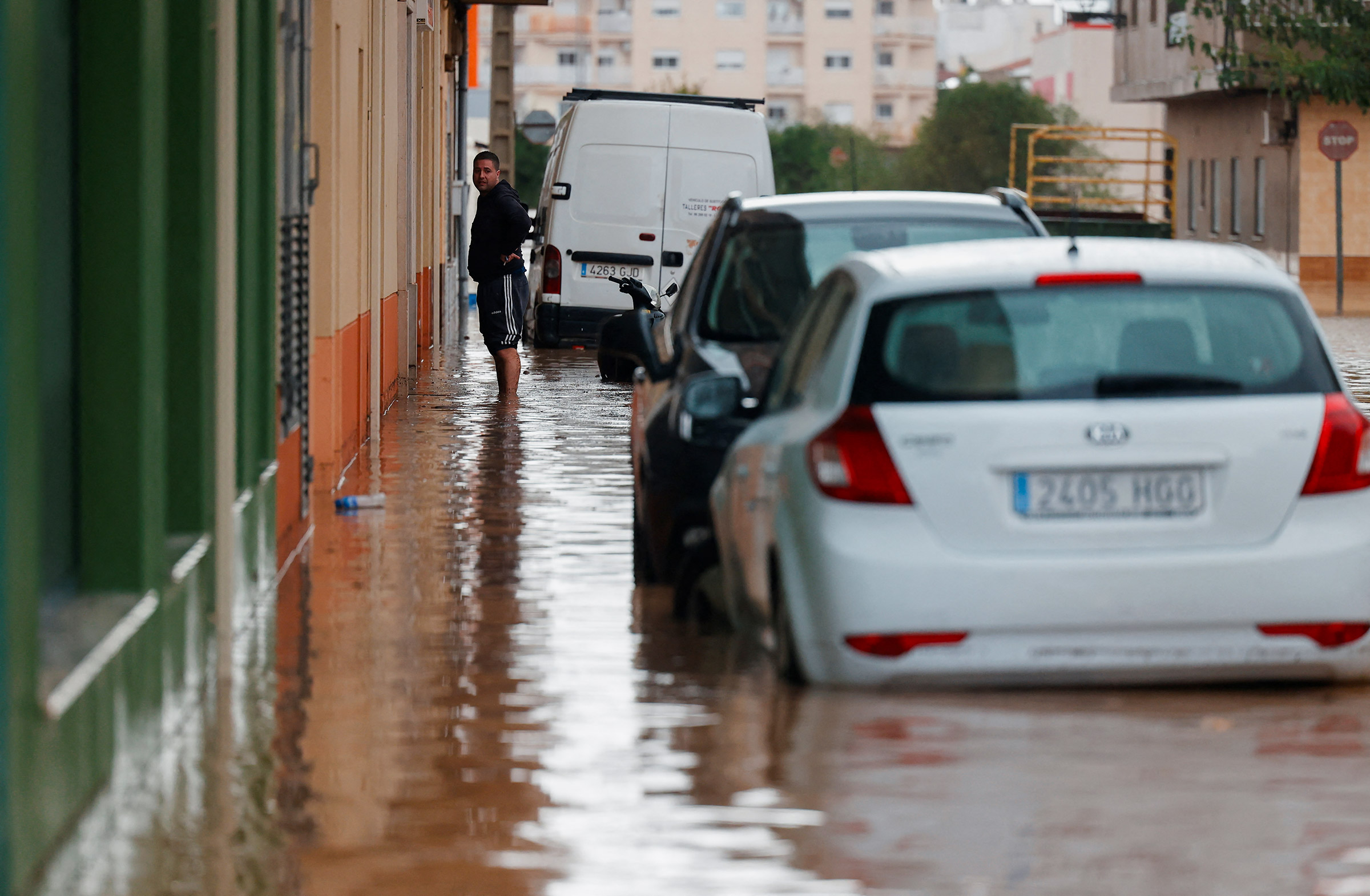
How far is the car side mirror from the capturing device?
32.1 ft

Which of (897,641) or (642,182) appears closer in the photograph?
(897,641)

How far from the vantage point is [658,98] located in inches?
968

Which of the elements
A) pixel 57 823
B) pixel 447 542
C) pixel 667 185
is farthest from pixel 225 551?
pixel 667 185

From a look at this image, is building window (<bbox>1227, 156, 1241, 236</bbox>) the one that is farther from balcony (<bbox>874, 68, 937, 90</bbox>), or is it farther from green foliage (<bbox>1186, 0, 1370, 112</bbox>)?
balcony (<bbox>874, 68, 937, 90</bbox>)

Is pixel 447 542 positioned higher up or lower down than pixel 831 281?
lower down

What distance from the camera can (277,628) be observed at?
8641 millimetres

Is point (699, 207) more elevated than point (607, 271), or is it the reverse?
point (699, 207)

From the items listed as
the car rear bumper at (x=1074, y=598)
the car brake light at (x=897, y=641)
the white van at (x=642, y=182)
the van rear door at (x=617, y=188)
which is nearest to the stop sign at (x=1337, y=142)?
the white van at (x=642, y=182)

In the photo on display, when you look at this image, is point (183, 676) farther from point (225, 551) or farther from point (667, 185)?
point (667, 185)

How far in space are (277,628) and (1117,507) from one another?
10.6ft

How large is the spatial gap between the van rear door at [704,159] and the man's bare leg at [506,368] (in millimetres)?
4859

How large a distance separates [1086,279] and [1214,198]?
53.0 metres

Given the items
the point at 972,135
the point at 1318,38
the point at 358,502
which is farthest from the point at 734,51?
the point at 358,502

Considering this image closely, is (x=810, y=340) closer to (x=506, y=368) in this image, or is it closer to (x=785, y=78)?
(x=506, y=368)
